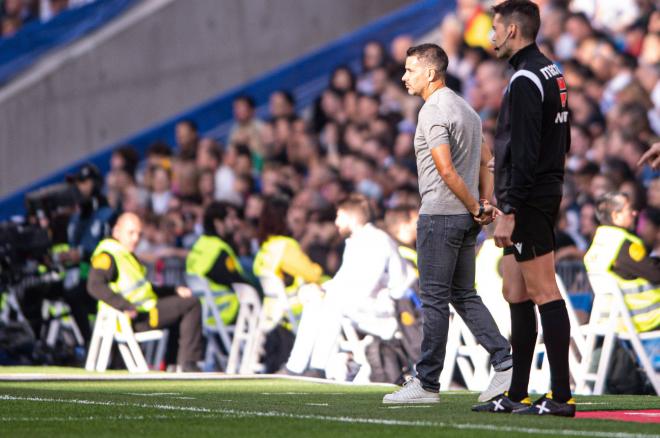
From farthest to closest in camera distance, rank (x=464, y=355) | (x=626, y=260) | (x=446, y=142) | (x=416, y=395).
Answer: (x=464, y=355) → (x=626, y=260) → (x=416, y=395) → (x=446, y=142)

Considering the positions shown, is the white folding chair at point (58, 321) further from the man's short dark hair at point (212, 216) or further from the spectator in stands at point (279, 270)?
the spectator in stands at point (279, 270)

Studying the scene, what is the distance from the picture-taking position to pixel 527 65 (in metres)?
7.08

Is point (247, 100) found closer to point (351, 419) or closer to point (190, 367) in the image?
point (190, 367)

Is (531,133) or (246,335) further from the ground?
(531,133)

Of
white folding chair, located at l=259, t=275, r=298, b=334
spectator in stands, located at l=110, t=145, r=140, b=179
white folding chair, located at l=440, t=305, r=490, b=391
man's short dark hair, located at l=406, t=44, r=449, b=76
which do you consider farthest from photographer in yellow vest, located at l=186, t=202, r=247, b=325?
man's short dark hair, located at l=406, t=44, r=449, b=76

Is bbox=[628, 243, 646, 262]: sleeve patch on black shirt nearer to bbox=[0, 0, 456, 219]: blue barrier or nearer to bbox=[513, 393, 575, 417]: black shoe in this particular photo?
bbox=[513, 393, 575, 417]: black shoe

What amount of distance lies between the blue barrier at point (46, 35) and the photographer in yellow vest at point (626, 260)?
38.5 ft

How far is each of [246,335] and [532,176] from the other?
7370 mm

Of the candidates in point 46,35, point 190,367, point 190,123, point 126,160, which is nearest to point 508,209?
point 190,367

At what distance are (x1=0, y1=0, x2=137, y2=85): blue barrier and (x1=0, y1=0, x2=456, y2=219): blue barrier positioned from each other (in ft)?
5.68

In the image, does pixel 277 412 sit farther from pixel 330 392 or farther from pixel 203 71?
pixel 203 71

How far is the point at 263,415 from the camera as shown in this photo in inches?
295

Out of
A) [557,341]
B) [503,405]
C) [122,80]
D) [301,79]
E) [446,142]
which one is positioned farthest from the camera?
[122,80]

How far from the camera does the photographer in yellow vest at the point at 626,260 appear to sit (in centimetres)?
1084
